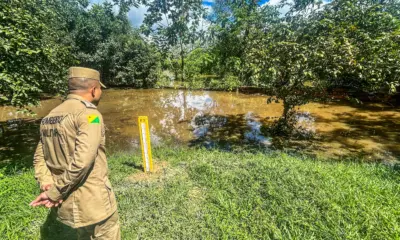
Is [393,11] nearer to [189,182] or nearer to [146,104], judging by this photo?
[189,182]

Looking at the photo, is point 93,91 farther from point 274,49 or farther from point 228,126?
point 228,126

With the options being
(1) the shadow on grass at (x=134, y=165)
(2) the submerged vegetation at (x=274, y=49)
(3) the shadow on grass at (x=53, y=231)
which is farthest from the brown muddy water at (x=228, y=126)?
(3) the shadow on grass at (x=53, y=231)

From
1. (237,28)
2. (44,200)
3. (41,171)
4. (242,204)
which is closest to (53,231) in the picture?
(41,171)

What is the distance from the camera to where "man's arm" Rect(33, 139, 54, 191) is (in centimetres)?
167

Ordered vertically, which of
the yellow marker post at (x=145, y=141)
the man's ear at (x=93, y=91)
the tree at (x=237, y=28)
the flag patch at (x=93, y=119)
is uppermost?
the tree at (x=237, y=28)

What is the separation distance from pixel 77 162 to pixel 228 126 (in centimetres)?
661

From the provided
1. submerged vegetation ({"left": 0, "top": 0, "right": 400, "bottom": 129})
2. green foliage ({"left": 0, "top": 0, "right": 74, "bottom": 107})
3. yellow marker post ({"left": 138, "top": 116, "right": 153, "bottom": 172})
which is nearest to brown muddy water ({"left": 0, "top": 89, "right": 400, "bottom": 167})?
submerged vegetation ({"left": 0, "top": 0, "right": 400, "bottom": 129})

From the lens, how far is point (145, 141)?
363cm

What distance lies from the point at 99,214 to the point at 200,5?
1772cm

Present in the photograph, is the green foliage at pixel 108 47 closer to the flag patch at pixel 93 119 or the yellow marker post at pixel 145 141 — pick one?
the yellow marker post at pixel 145 141

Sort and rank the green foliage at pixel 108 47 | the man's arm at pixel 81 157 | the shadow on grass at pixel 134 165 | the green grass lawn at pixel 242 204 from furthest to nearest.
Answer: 1. the green foliage at pixel 108 47
2. the shadow on grass at pixel 134 165
3. the green grass lawn at pixel 242 204
4. the man's arm at pixel 81 157

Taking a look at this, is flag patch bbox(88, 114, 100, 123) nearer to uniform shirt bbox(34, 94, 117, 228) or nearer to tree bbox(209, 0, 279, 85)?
uniform shirt bbox(34, 94, 117, 228)

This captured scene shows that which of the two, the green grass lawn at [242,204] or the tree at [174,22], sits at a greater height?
the tree at [174,22]

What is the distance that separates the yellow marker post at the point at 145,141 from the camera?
3565 millimetres
